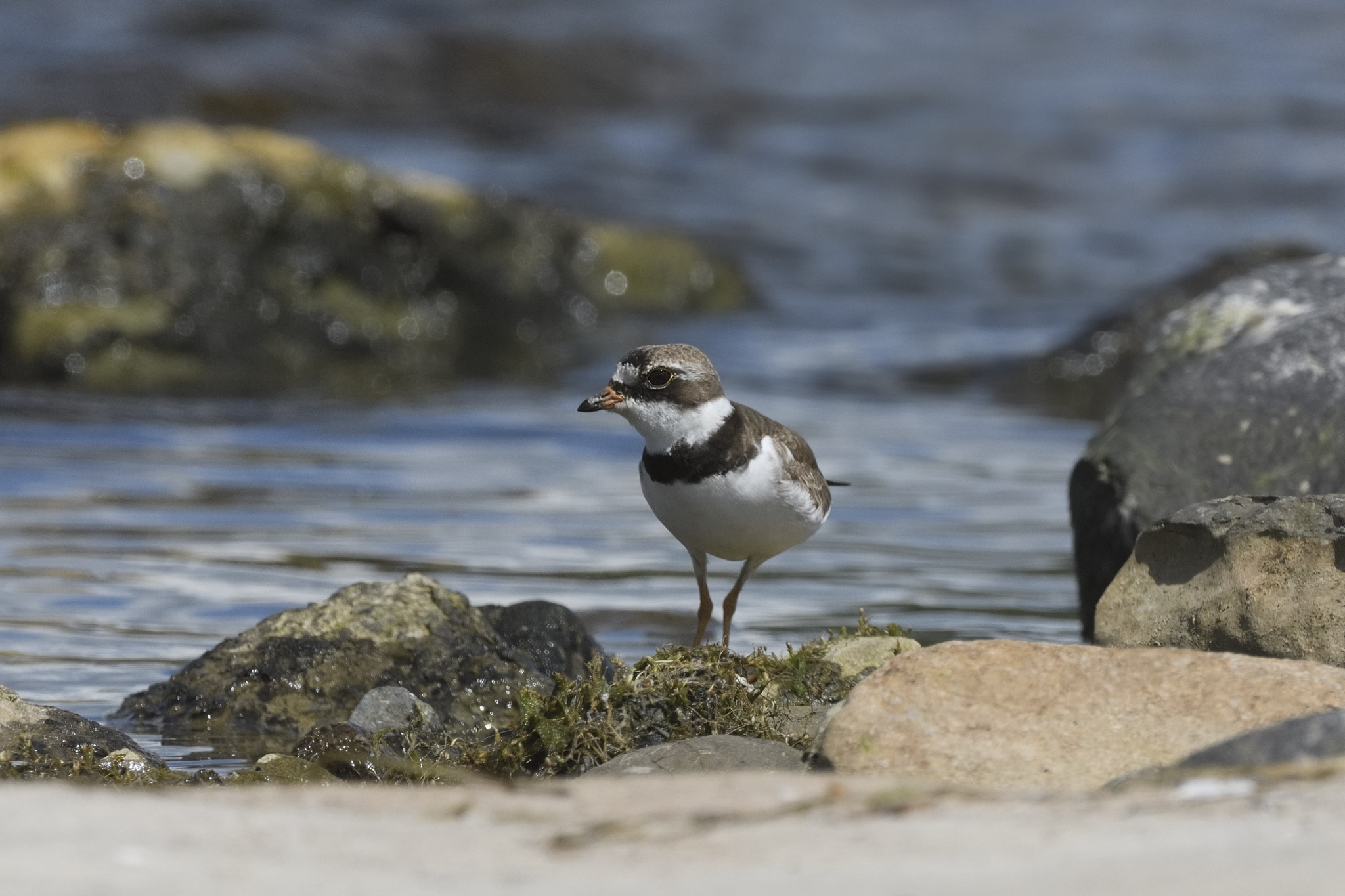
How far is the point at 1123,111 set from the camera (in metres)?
25.9

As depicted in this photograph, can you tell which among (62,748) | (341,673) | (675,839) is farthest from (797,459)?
(675,839)

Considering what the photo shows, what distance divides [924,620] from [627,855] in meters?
4.55

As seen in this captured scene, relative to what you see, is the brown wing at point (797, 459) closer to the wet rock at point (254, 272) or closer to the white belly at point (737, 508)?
the white belly at point (737, 508)

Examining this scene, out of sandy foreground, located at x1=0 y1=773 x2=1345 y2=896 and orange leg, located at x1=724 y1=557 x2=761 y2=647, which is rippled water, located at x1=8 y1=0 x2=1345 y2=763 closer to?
orange leg, located at x1=724 y1=557 x2=761 y2=647

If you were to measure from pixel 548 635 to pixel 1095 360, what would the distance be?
29.8ft

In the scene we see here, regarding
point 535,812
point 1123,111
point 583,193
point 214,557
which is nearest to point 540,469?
point 214,557

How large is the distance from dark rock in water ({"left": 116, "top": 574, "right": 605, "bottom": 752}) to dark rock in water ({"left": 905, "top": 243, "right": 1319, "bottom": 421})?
328 inches

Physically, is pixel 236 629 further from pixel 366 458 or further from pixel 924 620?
pixel 366 458

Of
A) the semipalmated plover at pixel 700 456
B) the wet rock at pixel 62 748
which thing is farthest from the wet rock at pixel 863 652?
the wet rock at pixel 62 748

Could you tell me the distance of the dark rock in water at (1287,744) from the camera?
303cm

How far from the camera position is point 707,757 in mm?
4398

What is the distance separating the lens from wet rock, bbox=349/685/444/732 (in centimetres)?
520

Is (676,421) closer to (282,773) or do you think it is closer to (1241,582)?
(282,773)

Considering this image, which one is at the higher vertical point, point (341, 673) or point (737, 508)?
point (737, 508)
